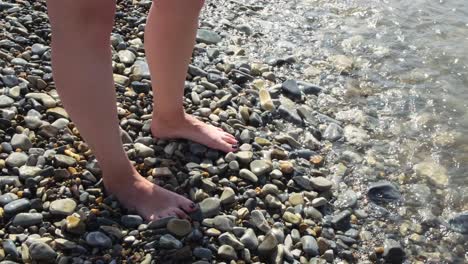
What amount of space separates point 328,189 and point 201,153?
78 cm

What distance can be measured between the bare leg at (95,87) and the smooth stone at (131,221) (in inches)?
1.4

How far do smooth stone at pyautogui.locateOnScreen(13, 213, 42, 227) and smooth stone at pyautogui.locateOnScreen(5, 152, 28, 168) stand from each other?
0.37 m

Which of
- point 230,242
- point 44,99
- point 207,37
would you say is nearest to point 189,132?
point 230,242

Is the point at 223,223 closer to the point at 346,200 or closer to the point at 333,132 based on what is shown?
the point at 346,200

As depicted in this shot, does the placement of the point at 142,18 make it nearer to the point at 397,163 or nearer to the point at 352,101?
the point at 352,101

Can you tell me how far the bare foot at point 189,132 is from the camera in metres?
3.23

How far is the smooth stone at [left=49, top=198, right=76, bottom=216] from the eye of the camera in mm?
2660

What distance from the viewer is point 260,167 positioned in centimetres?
326

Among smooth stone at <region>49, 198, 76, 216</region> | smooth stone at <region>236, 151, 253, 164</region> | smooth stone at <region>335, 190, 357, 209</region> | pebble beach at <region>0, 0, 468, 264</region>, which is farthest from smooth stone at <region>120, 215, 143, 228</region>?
smooth stone at <region>335, 190, 357, 209</region>

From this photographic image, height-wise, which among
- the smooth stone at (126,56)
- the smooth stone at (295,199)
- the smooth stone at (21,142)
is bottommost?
the smooth stone at (295,199)

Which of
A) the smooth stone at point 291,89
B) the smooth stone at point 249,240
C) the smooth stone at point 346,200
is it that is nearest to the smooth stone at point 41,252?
the smooth stone at point 249,240

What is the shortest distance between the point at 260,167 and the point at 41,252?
1.30m

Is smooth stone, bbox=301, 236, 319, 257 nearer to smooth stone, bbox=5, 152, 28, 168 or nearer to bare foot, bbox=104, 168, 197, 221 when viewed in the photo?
bare foot, bbox=104, 168, 197, 221

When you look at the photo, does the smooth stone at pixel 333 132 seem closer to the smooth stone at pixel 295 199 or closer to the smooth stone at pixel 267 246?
the smooth stone at pixel 295 199
